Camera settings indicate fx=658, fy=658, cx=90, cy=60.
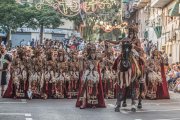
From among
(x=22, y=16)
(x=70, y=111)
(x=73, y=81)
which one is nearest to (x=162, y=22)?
(x=22, y=16)

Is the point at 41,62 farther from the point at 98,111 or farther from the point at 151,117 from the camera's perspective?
the point at 151,117

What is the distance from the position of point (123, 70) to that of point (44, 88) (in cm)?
560

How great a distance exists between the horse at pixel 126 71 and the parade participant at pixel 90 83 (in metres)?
0.93

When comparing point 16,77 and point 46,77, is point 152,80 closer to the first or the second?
point 46,77

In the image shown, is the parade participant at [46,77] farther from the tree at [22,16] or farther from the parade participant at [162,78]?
the tree at [22,16]

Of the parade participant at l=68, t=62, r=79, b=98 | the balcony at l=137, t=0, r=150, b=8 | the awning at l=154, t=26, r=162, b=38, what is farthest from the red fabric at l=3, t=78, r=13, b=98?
the balcony at l=137, t=0, r=150, b=8

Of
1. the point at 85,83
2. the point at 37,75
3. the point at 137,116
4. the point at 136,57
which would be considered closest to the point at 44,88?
the point at 37,75

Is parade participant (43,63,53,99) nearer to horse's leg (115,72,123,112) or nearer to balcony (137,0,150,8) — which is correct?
horse's leg (115,72,123,112)

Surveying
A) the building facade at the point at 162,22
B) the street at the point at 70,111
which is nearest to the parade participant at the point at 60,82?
the street at the point at 70,111

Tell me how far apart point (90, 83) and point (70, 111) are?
1608 mm

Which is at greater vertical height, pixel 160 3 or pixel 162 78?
pixel 160 3

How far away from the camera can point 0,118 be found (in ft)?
49.0

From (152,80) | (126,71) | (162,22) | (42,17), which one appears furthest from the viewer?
(42,17)

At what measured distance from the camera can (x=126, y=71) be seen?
17.5m
